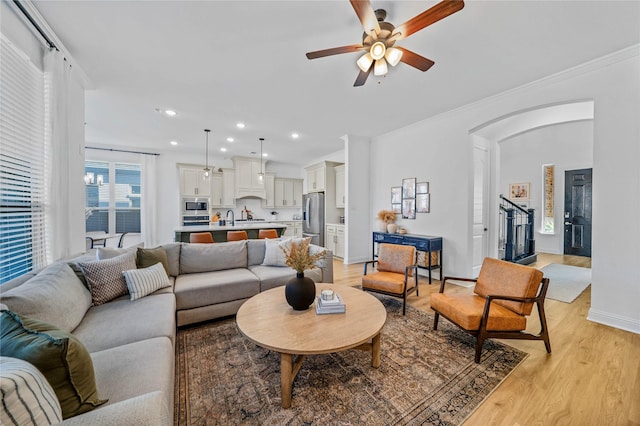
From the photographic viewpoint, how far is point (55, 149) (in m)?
2.32

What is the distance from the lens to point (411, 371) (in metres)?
1.87

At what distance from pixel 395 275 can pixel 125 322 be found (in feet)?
8.92

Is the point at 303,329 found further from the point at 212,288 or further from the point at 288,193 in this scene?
the point at 288,193

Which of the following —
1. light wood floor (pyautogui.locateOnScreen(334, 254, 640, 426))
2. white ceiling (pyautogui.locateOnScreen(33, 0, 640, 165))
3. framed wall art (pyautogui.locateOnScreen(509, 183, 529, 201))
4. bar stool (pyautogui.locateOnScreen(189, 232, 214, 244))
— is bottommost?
light wood floor (pyautogui.locateOnScreen(334, 254, 640, 426))

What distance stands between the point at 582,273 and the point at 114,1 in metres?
7.37

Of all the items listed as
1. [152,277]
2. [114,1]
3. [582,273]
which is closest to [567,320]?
[582,273]

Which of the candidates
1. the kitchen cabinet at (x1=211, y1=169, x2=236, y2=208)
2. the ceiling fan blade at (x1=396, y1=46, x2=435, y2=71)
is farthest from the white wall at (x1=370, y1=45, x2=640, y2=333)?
the kitchen cabinet at (x1=211, y1=169, x2=236, y2=208)

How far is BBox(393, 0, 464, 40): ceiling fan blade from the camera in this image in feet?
4.90

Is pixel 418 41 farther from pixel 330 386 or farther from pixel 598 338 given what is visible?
pixel 598 338

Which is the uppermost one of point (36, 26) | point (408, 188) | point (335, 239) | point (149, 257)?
point (36, 26)

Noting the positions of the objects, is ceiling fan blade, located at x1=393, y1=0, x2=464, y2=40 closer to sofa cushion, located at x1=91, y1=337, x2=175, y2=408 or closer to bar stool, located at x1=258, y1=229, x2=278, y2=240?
sofa cushion, located at x1=91, y1=337, x2=175, y2=408

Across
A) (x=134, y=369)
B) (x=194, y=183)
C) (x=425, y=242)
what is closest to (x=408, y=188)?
(x=425, y=242)

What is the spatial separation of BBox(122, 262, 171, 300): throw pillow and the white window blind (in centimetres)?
75

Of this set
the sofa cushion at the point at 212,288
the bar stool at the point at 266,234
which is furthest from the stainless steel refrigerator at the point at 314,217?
the sofa cushion at the point at 212,288
